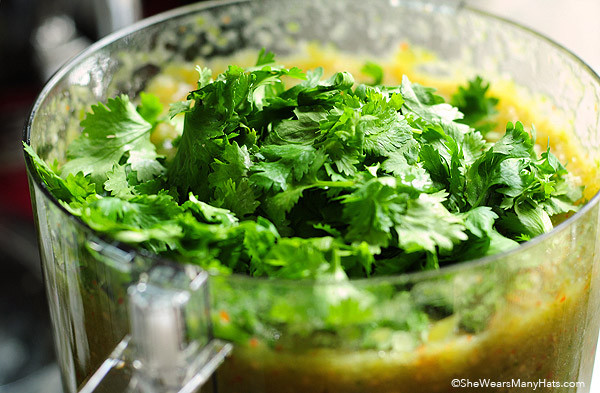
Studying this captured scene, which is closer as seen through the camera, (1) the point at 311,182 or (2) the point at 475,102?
(1) the point at 311,182

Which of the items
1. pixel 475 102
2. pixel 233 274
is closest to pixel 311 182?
pixel 233 274

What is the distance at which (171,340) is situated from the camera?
2.07 ft

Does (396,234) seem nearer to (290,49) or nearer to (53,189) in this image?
(53,189)

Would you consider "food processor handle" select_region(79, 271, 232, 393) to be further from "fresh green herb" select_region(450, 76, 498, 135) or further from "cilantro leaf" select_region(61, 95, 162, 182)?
"fresh green herb" select_region(450, 76, 498, 135)

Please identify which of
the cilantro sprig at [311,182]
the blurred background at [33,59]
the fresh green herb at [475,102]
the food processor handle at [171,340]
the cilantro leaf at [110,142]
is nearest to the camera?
the food processor handle at [171,340]

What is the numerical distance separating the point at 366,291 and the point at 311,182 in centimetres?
18

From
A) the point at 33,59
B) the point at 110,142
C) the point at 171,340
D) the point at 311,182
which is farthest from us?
the point at 33,59

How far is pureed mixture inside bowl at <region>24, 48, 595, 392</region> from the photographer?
647mm

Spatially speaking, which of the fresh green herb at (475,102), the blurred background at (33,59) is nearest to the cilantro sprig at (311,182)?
the fresh green herb at (475,102)

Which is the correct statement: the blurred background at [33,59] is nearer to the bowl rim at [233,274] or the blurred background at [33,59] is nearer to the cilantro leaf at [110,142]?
the bowl rim at [233,274]

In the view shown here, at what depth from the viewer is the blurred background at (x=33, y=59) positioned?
185cm

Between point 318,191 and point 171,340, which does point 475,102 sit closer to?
point 318,191

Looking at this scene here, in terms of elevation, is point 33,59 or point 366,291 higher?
point 366,291

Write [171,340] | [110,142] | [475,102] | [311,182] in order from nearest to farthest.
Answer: [171,340]
[311,182]
[110,142]
[475,102]
